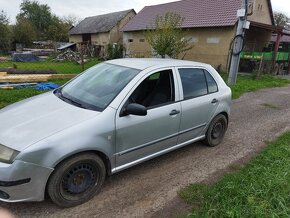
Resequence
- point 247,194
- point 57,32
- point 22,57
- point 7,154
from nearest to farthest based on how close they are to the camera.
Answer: point 7,154 < point 247,194 < point 22,57 < point 57,32

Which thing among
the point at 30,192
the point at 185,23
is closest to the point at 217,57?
the point at 185,23

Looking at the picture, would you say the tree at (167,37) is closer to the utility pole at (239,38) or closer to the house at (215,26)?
the house at (215,26)

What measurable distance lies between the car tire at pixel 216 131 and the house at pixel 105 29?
91.1 feet

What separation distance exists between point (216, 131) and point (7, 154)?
357 cm

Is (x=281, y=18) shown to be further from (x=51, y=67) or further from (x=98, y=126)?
(x=98, y=126)

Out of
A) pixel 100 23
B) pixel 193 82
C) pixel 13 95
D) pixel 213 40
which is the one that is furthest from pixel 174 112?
pixel 100 23

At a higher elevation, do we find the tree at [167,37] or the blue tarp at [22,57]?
the tree at [167,37]

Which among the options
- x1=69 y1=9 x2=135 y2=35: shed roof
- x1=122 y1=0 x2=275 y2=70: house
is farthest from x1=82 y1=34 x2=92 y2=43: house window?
x1=122 y1=0 x2=275 y2=70: house

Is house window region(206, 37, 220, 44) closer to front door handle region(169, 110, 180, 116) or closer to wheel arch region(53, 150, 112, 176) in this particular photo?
front door handle region(169, 110, 180, 116)

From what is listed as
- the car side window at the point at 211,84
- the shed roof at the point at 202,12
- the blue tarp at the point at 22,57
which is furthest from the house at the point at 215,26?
the car side window at the point at 211,84

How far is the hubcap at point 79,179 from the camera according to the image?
9.36 feet

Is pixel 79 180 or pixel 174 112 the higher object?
pixel 174 112

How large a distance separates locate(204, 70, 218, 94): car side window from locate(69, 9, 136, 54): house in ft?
91.3

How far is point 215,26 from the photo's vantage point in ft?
57.9
